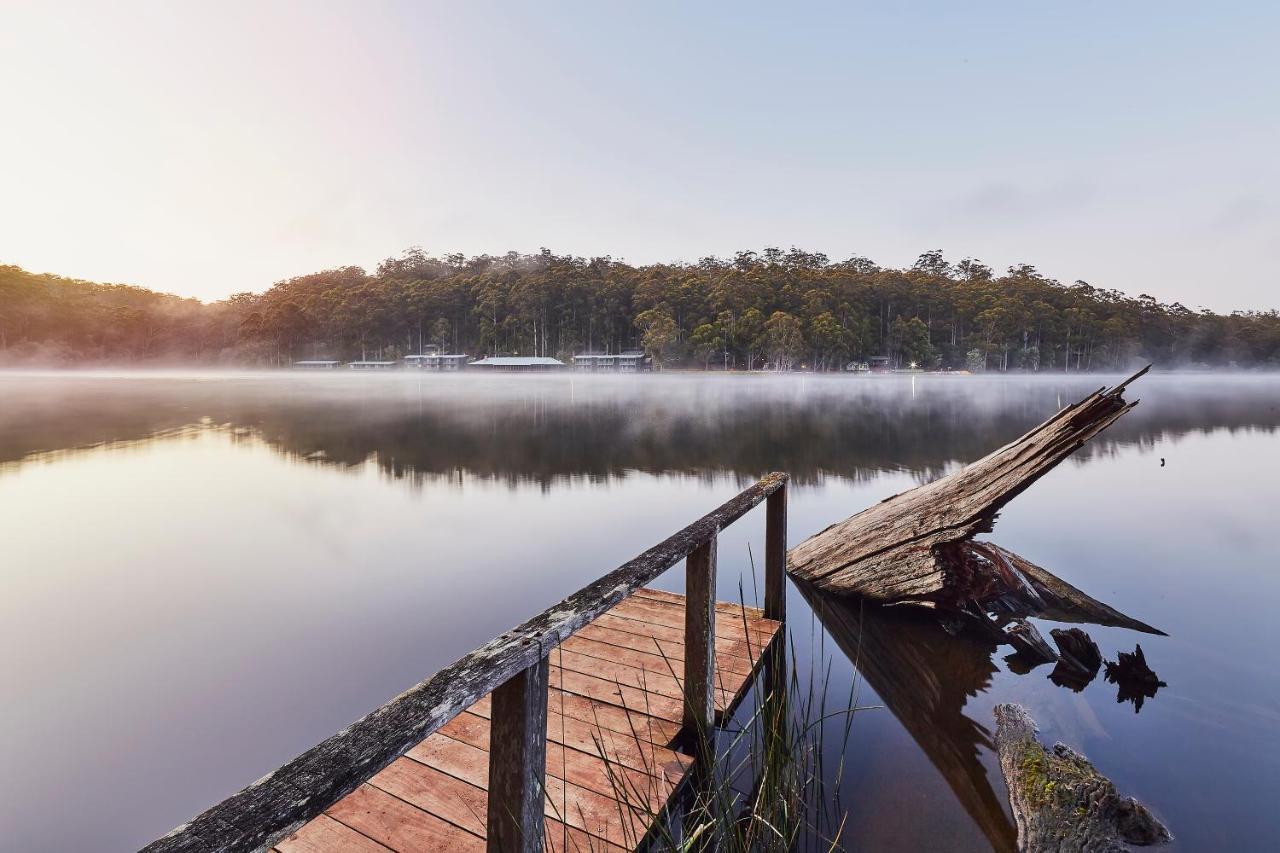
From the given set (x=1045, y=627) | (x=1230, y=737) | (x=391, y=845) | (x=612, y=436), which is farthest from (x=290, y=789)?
(x=612, y=436)

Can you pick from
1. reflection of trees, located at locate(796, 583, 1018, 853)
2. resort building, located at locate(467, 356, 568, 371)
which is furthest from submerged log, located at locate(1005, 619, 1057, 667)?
resort building, located at locate(467, 356, 568, 371)

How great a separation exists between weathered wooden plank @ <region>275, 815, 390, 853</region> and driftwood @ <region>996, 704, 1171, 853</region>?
260cm

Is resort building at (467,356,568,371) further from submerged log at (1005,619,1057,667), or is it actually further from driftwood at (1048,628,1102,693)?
driftwood at (1048,628,1102,693)

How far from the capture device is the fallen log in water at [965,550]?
3836 mm

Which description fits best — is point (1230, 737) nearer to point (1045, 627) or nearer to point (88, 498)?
point (1045, 627)

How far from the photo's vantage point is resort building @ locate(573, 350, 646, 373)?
323ft

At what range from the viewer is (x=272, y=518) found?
1128cm

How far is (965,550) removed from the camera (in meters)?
4.96

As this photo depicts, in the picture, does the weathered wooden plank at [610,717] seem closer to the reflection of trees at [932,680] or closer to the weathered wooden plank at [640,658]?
the weathered wooden plank at [640,658]

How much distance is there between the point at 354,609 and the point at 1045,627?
684cm

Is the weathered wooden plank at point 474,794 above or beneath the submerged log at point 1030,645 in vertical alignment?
above

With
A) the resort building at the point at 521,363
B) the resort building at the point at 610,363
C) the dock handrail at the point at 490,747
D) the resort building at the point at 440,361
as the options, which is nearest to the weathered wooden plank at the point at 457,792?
the dock handrail at the point at 490,747

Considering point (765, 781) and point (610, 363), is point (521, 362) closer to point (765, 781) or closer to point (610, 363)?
point (610, 363)

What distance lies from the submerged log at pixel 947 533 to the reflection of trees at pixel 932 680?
0.30m
